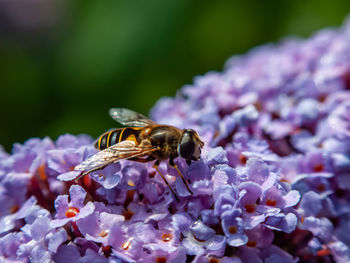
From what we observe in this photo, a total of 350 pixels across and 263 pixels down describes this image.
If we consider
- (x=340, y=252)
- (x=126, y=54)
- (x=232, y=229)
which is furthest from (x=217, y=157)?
(x=126, y=54)

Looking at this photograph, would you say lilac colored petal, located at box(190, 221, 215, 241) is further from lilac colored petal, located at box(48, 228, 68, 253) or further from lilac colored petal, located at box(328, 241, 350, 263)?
lilac colored petal, located at box(328, 241, 350, 263)

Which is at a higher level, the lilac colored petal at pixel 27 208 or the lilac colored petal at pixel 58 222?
the lilac colored petal at pixel 58 222

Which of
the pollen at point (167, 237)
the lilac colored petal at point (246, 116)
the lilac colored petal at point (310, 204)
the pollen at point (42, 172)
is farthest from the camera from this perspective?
the lilac colored petal at point (246, 116)

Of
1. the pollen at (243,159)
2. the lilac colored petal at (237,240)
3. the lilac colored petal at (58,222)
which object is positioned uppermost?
the lilac colored petal at (58,222)

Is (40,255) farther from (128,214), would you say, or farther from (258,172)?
(258,172)

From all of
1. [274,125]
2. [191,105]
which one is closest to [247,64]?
[191,105]

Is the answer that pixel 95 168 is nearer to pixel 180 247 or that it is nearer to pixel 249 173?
pixel 180 247

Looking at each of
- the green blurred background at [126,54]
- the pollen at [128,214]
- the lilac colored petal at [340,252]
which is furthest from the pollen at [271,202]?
the green blurred background at [126,54]

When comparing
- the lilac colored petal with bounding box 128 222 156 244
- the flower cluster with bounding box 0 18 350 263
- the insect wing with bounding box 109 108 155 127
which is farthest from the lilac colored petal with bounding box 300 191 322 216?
the insect wing with bounding box 109 108 155 127

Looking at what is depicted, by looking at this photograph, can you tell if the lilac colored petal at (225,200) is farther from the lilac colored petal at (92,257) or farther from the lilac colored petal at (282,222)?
the lilac colored petal at (92,257)
